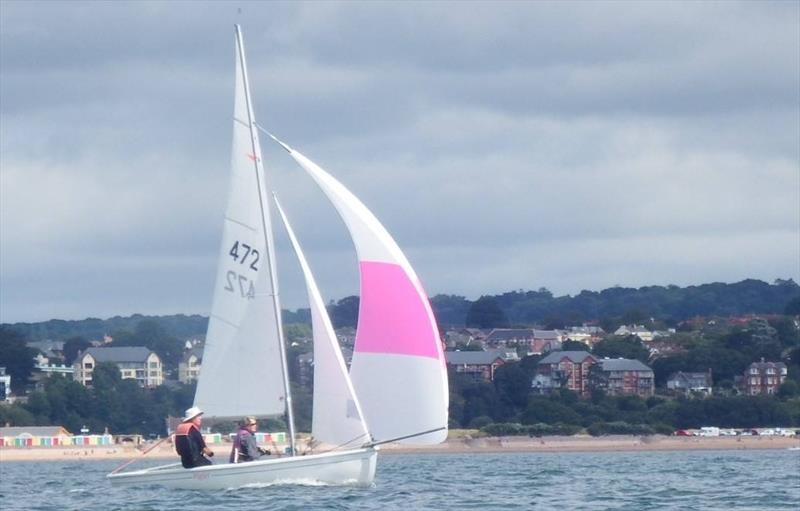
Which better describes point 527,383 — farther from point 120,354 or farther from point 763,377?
point 120,354

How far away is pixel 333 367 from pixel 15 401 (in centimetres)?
8521

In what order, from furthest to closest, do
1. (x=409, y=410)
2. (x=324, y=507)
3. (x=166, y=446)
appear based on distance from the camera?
(x=166, y=446) < (x=409, y=410) < (x=324, y=507)

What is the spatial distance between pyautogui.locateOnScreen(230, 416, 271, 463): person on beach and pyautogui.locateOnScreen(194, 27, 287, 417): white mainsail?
36.4 inches

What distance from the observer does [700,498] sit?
97.1ft

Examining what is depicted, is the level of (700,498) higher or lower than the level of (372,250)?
lower

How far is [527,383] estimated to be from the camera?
116 m

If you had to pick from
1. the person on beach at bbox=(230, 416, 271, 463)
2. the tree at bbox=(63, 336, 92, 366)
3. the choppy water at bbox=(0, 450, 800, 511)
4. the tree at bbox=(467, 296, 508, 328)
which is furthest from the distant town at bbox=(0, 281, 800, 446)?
the person on beach at bbox=(230, 416, 271, 463)

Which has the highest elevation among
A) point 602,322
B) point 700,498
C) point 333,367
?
point 602,322

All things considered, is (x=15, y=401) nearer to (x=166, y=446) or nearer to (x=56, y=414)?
(x=56, y=414)

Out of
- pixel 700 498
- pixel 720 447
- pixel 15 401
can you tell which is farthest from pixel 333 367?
pixel 15 401

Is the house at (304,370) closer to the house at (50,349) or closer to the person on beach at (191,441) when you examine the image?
the house at (50,349)

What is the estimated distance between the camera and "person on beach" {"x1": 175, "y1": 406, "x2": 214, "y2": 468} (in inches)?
1106

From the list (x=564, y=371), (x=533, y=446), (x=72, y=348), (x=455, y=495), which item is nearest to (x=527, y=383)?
(x=564, y=371)

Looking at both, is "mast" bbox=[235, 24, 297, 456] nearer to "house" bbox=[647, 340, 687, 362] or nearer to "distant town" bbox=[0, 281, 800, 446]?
"distant town" bbox=[0, 281, 800, 446]
